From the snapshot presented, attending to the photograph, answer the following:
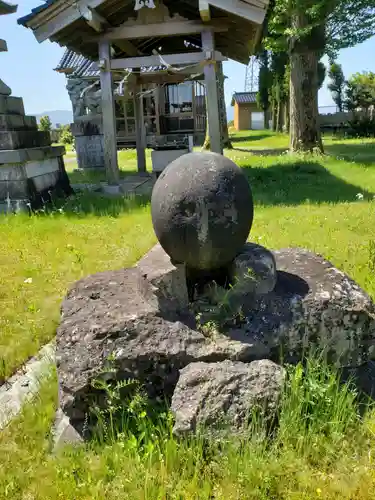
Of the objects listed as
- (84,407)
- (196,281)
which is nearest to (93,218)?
(196,281)

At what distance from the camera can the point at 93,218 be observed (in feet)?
25.1

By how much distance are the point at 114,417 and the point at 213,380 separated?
688 millimetres

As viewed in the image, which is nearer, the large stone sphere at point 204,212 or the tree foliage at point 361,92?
the large stone sphere at point 204,212

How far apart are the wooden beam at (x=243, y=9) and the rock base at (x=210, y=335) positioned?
6353mm

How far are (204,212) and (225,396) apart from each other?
49.7 inches

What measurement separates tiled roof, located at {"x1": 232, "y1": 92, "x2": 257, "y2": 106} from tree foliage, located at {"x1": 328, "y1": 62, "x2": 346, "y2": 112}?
8.37 meters

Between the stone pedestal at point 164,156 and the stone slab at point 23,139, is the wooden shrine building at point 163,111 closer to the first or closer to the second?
the stone pedestal at point 164,156

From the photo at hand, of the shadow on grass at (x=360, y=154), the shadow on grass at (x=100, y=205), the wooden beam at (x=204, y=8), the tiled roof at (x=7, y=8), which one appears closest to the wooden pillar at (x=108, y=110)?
the shadow on grass at (x=100, y=205)

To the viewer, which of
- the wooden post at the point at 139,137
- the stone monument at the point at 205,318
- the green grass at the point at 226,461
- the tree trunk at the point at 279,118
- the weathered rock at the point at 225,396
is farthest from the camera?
the tree trunk at the point at 279,118

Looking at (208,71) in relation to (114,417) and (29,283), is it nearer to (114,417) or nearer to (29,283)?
(29,283)

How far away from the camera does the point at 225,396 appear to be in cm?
265

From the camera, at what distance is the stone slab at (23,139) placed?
7836mm

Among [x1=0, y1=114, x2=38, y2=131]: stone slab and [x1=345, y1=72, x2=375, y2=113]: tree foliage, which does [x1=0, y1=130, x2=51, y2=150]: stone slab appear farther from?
[x1=345, y1=72, x2=375, y2=113]: tree foliage

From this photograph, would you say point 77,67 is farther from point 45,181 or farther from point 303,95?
point 45,181
